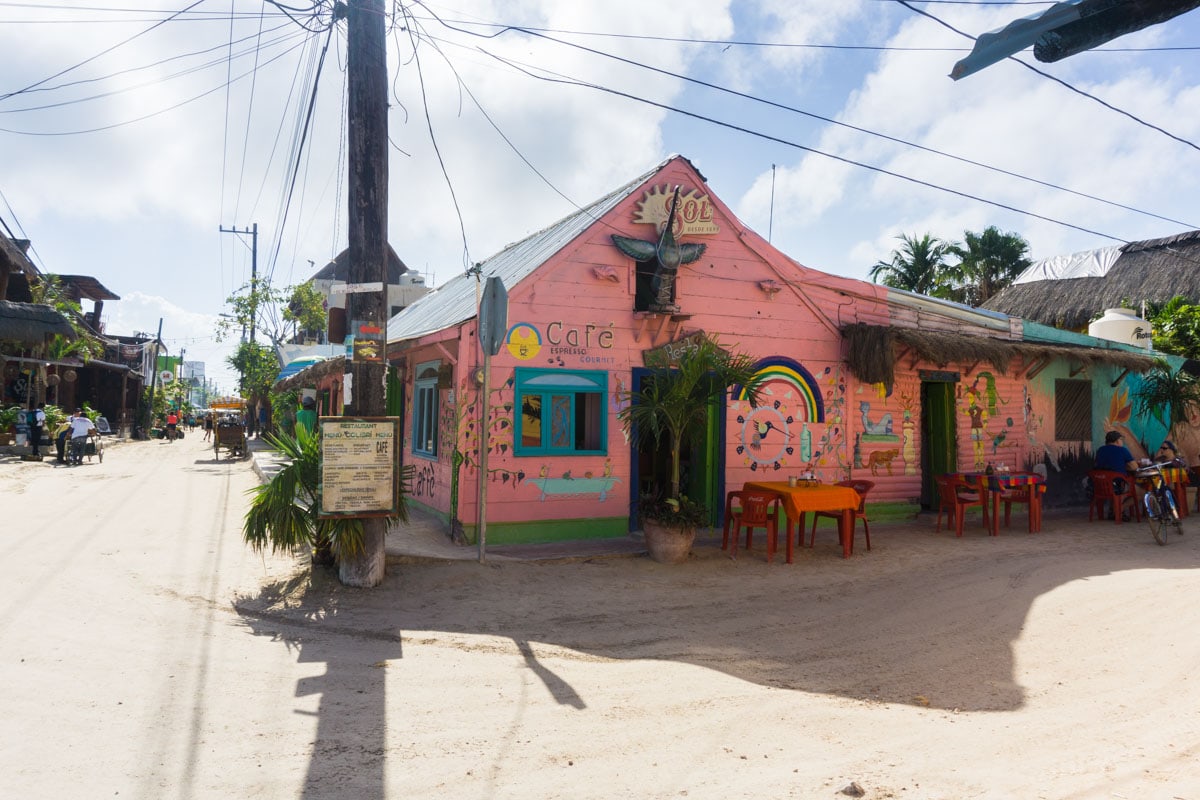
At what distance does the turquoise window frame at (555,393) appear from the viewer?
9.12 m

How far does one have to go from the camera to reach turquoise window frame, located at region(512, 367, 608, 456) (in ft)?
29.9

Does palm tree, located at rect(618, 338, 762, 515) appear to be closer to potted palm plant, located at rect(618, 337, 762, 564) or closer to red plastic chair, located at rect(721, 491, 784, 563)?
potted palm plant, located at rect(618, 337, 762, 564)

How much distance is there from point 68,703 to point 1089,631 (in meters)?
7.24

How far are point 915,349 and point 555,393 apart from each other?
5411 mm

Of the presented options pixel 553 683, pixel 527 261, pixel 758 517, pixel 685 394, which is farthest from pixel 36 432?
pixel 553 683

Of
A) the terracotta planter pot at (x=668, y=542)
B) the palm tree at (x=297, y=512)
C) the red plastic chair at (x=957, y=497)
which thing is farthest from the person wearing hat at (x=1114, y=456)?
the palm tree at (x=297, y=512)

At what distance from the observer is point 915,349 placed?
35.3 feet

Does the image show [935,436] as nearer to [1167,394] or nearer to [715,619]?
[1167,394]

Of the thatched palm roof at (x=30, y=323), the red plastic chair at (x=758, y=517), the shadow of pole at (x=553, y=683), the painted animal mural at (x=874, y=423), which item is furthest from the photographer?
the thatched palm roof at (x=30, y=323)

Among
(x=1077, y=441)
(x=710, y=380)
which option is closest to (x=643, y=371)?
(x=710, y=380)

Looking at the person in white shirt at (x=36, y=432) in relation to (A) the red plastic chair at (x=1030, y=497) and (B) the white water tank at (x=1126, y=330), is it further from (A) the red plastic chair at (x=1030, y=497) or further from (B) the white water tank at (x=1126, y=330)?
(B) the white water tank at (x=1126, y=330)

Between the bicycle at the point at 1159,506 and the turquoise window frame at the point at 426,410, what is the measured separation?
9.86 m

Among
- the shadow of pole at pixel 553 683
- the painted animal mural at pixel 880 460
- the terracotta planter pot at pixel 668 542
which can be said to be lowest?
the shadow of pole at pixel 553 683

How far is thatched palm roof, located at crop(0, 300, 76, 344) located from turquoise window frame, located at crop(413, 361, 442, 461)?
13.5 metres
